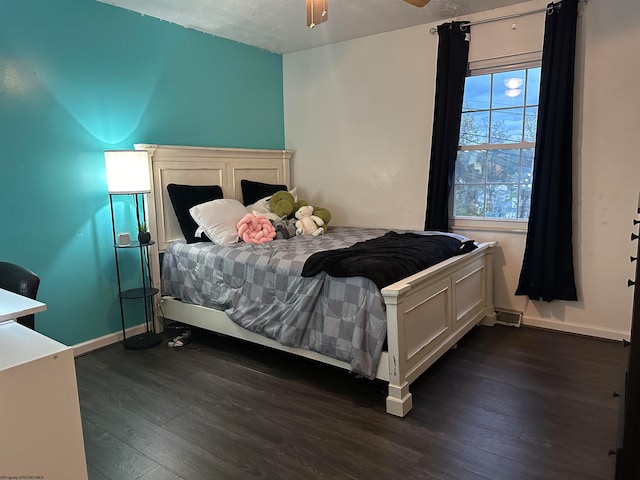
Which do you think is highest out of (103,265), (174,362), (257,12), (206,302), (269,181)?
(257,12)

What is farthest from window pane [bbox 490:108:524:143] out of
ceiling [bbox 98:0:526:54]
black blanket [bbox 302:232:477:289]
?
black blanket [bbox 302:232:477:289]

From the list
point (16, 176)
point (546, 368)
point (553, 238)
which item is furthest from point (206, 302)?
point (553, 238)

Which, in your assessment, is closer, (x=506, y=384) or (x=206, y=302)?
(x=506, y=384)

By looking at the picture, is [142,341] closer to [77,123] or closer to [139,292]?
[139,292]

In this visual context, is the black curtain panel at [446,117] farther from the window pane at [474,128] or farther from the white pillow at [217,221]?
the white pillow at [217,221]

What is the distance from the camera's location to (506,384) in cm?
252

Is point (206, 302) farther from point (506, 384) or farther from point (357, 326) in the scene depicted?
point (506, 384)

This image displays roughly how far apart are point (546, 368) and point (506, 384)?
0.38m

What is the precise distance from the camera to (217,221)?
131 inches

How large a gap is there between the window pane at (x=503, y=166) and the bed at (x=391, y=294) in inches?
22.7

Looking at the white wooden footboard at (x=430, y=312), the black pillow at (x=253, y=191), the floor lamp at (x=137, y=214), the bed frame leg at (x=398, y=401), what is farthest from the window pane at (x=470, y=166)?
the floor lamp at (x=137, y=214)

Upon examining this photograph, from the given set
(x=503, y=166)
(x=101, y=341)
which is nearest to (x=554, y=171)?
(x=503, y=166)

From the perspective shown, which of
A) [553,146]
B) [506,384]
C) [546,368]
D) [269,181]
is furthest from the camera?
[269,181]

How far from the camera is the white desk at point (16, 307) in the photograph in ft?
4.62
